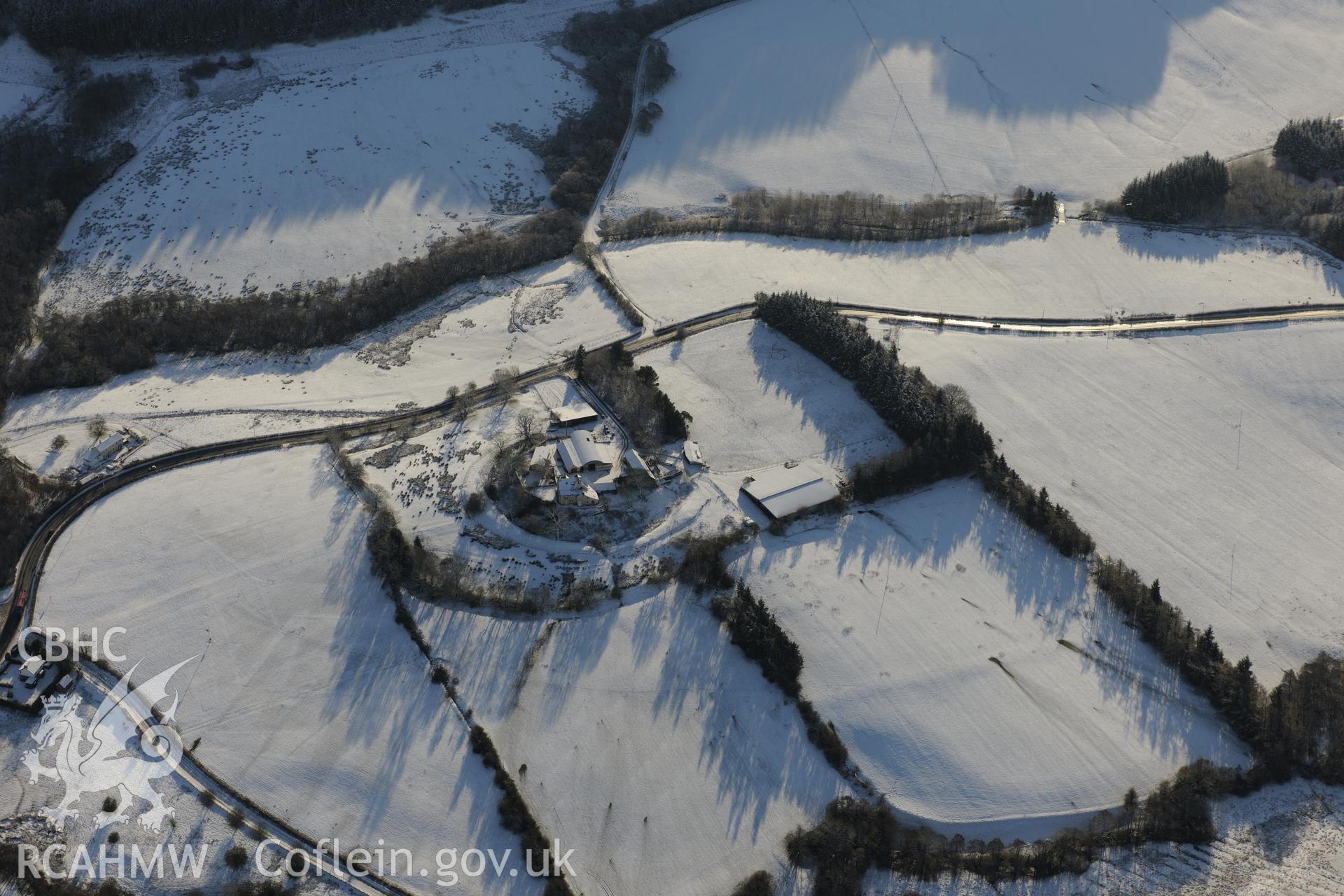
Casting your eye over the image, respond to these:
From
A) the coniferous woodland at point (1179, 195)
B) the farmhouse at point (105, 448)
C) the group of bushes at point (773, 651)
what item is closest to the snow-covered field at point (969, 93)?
the coniferous woodland at point (1179, 195)

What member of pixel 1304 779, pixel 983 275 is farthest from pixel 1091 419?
pixel 1304 779

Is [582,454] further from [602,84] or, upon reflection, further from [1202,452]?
[602,84]

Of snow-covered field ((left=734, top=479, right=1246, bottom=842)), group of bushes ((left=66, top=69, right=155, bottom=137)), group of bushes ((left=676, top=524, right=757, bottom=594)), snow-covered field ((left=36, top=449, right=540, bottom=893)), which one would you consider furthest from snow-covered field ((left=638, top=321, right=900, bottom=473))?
group of bushes ((left=66, top=69, right=155, bottom=137))

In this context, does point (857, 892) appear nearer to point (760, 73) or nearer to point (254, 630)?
point (254, 630)

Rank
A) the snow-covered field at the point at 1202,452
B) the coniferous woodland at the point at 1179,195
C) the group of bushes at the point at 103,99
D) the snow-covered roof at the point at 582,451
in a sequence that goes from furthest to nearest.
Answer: the group of bushes at the point at 103,99, the coniferous woodland at the point at 1179,195, the snow-covered roof at the point at 582,451, the snow-covered field at the point at 1202,452

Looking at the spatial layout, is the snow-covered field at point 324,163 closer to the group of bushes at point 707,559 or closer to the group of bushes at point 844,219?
the group of bushes at point 844,219

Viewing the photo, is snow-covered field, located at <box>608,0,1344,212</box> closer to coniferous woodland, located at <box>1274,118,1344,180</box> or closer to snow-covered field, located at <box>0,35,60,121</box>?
coniferous woodland, located at <box>1274,118,1344,180</box>
